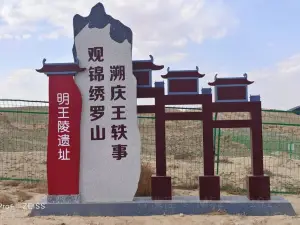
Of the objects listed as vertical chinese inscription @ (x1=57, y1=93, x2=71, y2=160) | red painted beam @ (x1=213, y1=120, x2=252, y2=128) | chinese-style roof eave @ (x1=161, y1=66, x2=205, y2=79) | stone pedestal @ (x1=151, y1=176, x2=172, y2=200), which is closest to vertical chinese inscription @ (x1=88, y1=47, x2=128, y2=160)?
vertical chinese inscription @ (x1=57, y1=93, x2=71, y2=160)

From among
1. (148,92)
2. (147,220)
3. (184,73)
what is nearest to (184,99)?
(184,73)

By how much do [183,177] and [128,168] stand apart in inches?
144

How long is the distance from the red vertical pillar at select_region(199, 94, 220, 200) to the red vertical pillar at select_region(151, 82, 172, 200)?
1.77ft

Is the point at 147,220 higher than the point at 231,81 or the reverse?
the reverse

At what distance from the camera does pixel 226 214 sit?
619cm

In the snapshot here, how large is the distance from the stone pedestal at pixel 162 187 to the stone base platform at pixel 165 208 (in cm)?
12

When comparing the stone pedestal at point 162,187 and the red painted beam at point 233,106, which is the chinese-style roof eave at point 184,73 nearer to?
the red painted beam at point 233,106

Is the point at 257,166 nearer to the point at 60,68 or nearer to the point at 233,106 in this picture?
the point at 233,106

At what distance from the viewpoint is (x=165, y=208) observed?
632 centimetres

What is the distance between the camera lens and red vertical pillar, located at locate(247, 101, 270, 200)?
6.45 meters

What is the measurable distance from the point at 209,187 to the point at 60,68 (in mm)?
3012

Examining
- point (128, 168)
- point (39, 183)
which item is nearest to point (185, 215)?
point (128, 168)

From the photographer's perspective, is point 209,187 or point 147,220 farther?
point 209,187

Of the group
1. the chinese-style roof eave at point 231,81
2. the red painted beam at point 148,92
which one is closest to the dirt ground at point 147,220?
the red painted beam at point 148,92
